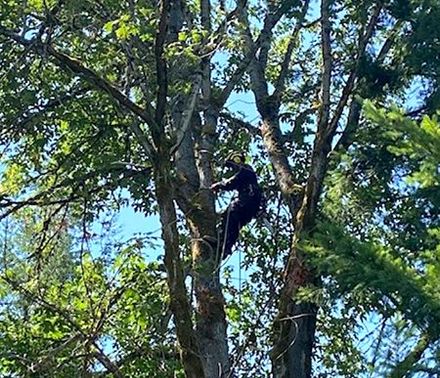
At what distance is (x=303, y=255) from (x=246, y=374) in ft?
5.15

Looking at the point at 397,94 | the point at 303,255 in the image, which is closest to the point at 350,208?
the point at 303,255

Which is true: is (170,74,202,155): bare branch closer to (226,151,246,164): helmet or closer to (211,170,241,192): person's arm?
(211,170,241,192): person's arm

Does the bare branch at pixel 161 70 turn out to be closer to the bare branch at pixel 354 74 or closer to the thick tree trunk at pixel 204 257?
the thick tree trunk at pixel 204 257

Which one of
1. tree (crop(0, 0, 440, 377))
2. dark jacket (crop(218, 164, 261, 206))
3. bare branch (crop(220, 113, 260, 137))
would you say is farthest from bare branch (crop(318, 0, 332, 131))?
bare branch (crop(220, 113, 260, 137))

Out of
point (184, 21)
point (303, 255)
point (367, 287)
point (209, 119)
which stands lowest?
point (367, 287)

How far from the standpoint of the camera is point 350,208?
26.6 ft

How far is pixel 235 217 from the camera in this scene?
8883mm

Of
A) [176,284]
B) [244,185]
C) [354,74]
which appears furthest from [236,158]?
[176,284]

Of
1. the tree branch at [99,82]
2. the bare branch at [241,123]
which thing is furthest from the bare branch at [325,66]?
the bare branch at [241,123]

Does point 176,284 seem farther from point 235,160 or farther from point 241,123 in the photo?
point 241,123

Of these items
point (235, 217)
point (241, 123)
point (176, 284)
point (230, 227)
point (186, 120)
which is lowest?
point (176, 284)

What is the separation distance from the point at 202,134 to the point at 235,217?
78 cm

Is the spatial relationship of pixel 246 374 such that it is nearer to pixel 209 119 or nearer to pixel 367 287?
pixel 209 119

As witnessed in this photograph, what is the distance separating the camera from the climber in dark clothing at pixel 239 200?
8.69 meters
